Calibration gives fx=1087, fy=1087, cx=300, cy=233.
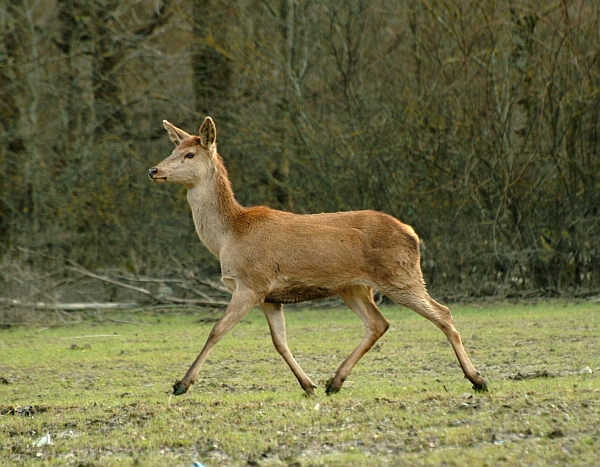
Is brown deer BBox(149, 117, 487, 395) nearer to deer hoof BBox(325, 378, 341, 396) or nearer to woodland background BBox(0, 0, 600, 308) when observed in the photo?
deer hoof BBox(325, 378, 341, 396)

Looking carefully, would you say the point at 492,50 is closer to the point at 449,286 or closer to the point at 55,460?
the point at 449,286

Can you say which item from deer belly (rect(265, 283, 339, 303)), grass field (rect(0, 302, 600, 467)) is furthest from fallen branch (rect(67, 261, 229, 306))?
deer belly (rect(265, 283, 339, 303))

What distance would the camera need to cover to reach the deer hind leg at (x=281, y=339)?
30.5 ft

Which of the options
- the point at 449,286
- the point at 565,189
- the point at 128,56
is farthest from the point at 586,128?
the point at 128,56

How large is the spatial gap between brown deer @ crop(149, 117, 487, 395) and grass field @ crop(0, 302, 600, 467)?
21.7 inches

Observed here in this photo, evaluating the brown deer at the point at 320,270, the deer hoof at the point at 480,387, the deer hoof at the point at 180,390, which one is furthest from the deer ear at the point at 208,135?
the deer hoof at the point at 480,387

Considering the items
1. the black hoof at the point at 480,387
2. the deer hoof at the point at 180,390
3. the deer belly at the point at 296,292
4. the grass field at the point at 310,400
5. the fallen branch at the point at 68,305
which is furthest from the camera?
the fallen branch at the point at 68,305

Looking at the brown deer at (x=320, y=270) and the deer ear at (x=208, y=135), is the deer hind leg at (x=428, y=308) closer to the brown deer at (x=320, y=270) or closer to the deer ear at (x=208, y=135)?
the brown deer at (x=320, y=270)

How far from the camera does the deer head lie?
34.0 feet

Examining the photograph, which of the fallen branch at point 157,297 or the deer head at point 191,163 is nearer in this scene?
the deer head at point 191,163

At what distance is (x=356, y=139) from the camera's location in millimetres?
18828

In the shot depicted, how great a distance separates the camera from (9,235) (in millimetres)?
20984

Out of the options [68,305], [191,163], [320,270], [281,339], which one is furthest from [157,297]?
[320,270]

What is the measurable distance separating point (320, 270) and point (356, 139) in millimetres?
9632
